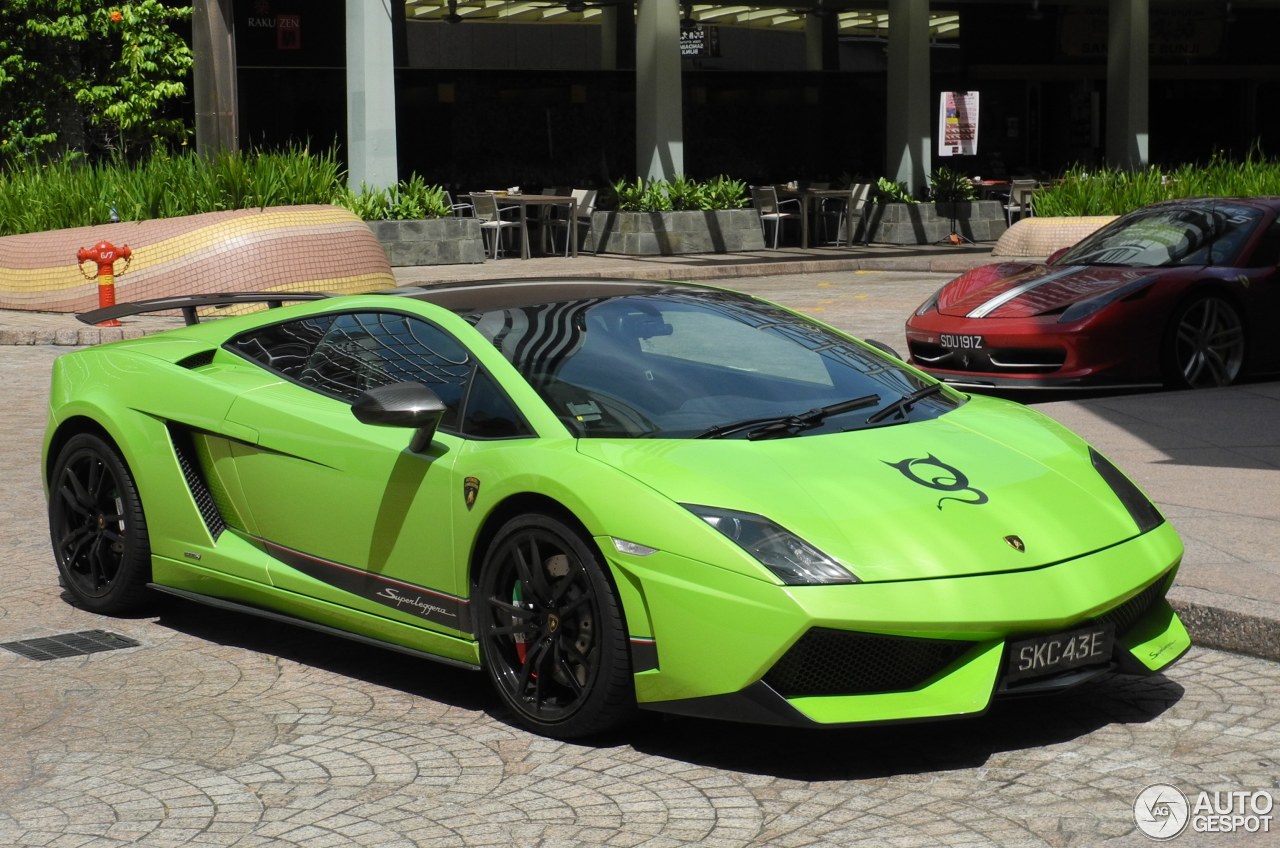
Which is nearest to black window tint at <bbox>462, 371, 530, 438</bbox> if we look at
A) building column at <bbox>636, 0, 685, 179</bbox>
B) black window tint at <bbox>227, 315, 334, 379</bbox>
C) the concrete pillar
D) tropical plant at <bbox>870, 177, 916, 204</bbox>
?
black window tint at <bbox>227, 315, 334, 379</bbox>

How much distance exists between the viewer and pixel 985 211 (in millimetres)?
30469

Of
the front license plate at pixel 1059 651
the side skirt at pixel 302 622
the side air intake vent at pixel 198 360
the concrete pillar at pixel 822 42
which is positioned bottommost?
the side skirt at pixel 302 622

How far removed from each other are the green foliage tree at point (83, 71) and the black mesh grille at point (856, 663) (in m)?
25.8

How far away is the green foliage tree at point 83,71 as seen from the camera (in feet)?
95.7

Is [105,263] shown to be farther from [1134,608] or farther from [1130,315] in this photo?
[1134,608]

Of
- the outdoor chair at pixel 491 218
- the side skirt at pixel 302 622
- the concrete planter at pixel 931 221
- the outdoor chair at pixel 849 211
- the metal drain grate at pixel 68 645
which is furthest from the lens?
the concrete planter at pixel 931 221

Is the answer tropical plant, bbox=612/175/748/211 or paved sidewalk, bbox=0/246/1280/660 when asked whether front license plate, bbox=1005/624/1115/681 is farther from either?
tropical plant, bbox=612/175/748/211

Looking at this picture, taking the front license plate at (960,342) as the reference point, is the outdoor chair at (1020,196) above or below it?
above

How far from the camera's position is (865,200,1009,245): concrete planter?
29.9 metres

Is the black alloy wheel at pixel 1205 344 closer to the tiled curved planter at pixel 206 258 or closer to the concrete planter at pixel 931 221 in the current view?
the tiled curved planter at pixel 206 258

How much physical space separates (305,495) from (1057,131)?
116ft

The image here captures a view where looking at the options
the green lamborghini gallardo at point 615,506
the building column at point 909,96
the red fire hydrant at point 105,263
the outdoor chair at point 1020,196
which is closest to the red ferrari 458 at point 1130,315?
the green lamborghini gallardo at point 615,506

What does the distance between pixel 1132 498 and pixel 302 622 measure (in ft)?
8.95

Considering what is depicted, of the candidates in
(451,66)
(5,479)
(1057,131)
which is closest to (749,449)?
(5,479)
